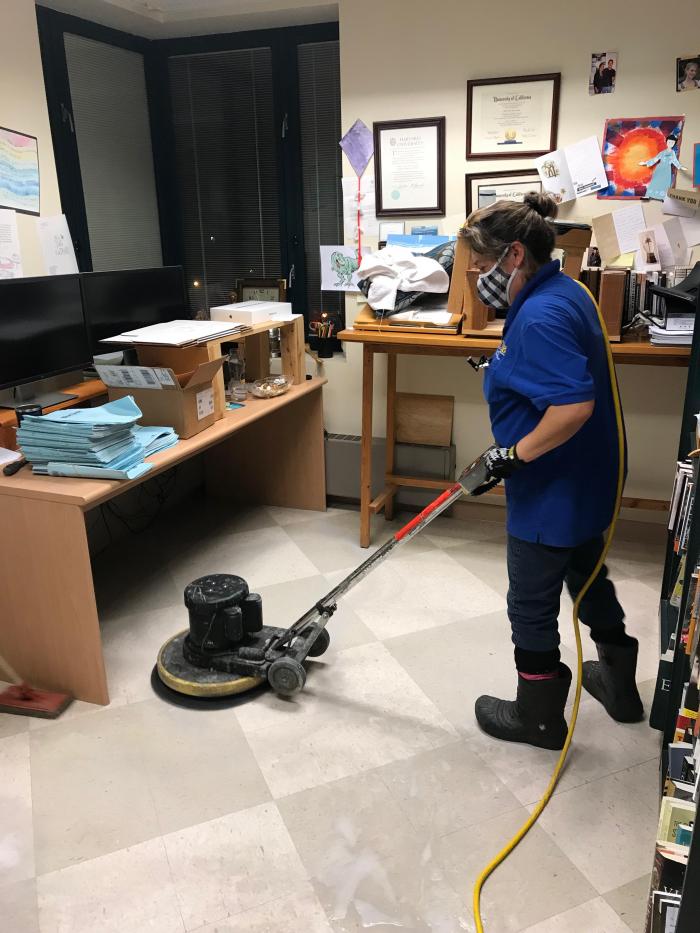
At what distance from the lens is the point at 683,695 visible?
141cm

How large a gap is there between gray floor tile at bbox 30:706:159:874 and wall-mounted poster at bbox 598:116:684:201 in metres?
2.77

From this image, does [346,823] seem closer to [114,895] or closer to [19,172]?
[114,895]

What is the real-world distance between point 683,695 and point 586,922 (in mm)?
544

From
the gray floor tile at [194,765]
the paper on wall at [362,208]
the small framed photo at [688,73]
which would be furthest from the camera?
the paper on wall at [362,208]

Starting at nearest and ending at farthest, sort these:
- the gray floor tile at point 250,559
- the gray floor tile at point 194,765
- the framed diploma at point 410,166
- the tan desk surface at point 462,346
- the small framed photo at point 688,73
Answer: the gray floor tile at point 194,765
the tan desk surface at point 462,346
the small framed photo at point 688,73
the gray floor tile at point 250,559
the framed diploma at point 410,166

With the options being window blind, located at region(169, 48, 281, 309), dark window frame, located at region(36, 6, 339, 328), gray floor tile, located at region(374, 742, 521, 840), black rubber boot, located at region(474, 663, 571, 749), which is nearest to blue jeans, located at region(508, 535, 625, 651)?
black rubber boot, located at region(474, 663, 571, 749)

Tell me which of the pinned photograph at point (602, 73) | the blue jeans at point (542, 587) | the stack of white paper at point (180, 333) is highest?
the pinned photograph at point (602, 73)

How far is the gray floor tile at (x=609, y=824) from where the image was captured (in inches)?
63.9

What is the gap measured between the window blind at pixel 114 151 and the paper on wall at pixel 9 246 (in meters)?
0.73

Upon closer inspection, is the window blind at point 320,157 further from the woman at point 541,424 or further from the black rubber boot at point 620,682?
the black rubber boot at point 620,682

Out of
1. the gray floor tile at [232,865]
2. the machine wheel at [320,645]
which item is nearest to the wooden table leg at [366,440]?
the machine wheel at [320,645]

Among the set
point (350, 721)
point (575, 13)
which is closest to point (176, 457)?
point (350, 721)

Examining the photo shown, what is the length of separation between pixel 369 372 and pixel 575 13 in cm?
166

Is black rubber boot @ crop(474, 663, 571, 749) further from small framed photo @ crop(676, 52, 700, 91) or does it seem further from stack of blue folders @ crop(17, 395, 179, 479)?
small framed photo @ crop(676, 52, 700, 91)
